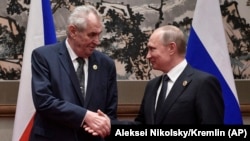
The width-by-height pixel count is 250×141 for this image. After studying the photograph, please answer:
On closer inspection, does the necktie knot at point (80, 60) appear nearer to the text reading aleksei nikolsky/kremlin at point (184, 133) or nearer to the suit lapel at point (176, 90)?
the suit lapel at point (176, 90)

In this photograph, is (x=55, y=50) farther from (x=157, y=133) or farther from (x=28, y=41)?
(x=157, y=133)

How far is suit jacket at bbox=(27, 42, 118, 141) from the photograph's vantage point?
264 centimetres

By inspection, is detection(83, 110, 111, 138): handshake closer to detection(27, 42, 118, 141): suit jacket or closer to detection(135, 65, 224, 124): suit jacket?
detection(27, 42, 118, 141): suit jacket

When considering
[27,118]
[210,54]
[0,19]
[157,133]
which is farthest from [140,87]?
[157,133]

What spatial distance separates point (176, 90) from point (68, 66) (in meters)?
0.62

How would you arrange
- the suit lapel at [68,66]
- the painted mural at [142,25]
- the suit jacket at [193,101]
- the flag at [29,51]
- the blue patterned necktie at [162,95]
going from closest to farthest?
the suit jacket at [193,101], the blue patterned necktie at [162,95], the suit lapel at [68,66], the flag at [29,51], the painted mural at [142,25]

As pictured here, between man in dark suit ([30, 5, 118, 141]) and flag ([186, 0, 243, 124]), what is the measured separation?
2.49 ft

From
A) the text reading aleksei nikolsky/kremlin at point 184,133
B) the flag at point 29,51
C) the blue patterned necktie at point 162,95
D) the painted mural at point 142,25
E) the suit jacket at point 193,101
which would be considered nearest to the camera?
the text reading aleksei nikolsky/kremlin at point 184,133

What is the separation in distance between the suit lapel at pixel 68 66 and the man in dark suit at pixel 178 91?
0.37 metres

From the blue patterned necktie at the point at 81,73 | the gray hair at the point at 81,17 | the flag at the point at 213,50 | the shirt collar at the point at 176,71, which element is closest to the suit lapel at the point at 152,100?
the shirt collar at the point at 176,71

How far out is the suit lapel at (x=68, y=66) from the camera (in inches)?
108

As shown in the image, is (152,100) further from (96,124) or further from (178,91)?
(96,124)

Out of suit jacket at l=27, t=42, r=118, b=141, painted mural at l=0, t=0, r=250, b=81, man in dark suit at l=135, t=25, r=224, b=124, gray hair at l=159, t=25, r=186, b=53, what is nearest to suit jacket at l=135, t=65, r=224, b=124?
man in dark suit at l=135, t=25, r=224, b=124

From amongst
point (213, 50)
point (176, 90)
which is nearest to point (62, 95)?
point (176, 90)
